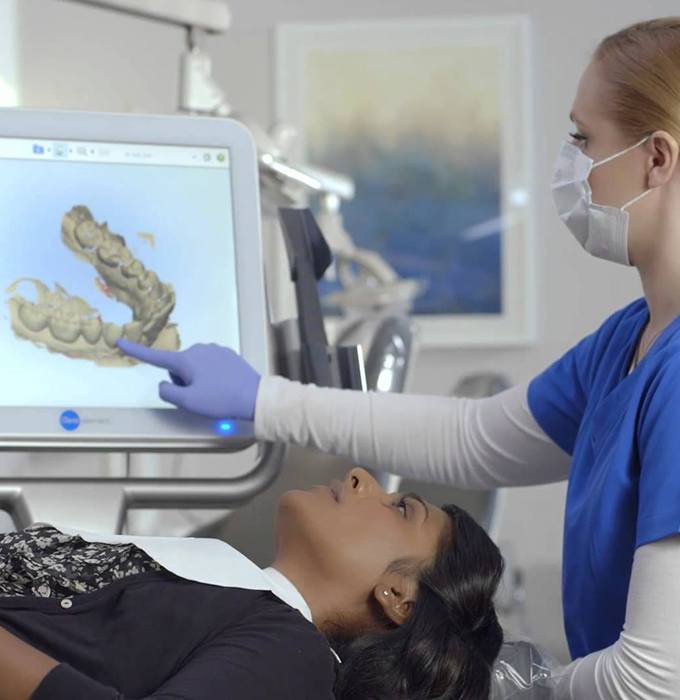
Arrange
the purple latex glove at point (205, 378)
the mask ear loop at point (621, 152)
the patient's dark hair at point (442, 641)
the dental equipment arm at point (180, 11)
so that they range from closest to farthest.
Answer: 1. the patient's dark hair at point (442, 641)
2. the mask ear loop at point (621, 152)
3. the purple latex glove at point (205, 378)
4. the dental equipment arm at point (180, 11)

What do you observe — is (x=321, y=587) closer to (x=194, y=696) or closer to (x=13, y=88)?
(x=194, y=696)

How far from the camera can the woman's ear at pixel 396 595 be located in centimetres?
125

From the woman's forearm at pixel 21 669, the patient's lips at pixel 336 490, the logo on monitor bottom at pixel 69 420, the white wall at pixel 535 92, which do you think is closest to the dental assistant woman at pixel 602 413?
the logo on monitor bottom at pixel 69 420

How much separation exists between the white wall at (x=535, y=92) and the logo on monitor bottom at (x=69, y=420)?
8.31ft

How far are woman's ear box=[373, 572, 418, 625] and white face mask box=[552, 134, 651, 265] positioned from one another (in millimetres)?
472

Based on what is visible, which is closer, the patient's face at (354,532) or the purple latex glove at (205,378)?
the patient's face at (354,532)

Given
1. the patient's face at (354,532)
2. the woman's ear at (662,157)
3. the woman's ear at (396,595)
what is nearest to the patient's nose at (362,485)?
the patient's face at (354,532)

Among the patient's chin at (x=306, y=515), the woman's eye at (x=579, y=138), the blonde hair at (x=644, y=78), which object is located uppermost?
the blonde hair at (x=644, y=78)

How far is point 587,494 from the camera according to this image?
1.40 meters

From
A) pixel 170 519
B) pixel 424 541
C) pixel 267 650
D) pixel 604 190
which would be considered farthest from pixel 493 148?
pixel 267 650

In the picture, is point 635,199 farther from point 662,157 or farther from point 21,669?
point 21,669

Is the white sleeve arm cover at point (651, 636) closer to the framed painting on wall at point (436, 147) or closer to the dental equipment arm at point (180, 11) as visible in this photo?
the dental equipment arm at point (180, 11)

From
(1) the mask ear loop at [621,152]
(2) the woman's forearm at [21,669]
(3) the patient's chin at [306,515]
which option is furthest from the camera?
(1) the mask ear loop at [621,152]

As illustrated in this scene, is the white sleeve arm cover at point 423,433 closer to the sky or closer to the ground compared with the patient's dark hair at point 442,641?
closer to the sky
